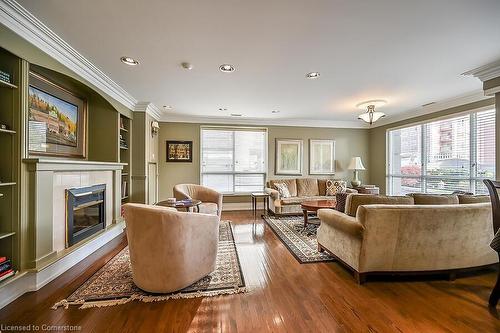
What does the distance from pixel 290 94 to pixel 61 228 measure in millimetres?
3773

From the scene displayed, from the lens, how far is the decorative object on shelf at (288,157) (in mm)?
6246

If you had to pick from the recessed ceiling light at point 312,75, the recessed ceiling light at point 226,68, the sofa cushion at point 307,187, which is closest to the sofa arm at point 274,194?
the sofa cushion at point 307,187

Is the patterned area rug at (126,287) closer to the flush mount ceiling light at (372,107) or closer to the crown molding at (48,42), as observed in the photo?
the crown molding at (48,42)

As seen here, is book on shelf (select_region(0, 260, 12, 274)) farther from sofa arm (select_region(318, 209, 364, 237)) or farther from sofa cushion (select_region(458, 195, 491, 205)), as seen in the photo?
sofa cushion (select_region(458, 195, 491, 205))

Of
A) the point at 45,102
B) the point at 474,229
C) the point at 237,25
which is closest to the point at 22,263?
the point at 45,102

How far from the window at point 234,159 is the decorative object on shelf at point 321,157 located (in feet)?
4.48

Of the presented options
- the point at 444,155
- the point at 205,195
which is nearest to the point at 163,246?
the point at 205,195

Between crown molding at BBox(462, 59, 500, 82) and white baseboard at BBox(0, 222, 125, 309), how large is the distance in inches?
217

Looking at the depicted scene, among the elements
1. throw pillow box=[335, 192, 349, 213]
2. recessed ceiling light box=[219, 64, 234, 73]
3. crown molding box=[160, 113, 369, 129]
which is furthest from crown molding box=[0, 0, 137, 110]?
throw pillow box=[335, 192, 349, 213]

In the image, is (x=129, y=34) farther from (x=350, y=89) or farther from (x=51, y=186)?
(x=350, y=89)

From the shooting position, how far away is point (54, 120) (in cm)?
285

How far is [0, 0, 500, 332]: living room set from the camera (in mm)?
1810

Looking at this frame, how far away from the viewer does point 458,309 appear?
6.25 ft

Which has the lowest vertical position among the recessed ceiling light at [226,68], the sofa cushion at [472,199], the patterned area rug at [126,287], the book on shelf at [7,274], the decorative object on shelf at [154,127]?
the patterned area rug at [126,287]
